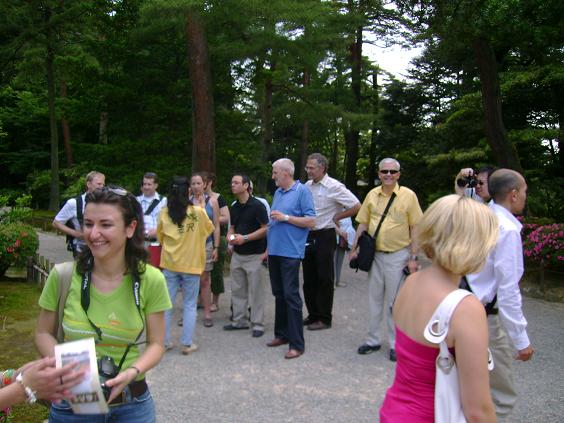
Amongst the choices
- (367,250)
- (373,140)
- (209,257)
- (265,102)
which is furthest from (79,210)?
(373,140)

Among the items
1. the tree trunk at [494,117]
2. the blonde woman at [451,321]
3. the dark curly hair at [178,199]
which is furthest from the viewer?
the tree trunk at [494,117]

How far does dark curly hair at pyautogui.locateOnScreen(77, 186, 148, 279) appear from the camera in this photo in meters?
2.47

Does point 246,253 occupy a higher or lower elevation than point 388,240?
lower

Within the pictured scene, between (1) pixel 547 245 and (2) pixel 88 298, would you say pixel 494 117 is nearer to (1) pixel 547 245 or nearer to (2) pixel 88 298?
(1) pixel 547 245

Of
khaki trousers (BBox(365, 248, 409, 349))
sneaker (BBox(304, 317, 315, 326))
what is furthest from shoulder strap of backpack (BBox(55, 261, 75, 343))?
sneaker (BBox(304, 317, 315, 326))

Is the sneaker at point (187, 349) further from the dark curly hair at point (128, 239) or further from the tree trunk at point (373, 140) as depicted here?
the tree trunk at point (373, 140)

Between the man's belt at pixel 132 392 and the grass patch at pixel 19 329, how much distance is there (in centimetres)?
211

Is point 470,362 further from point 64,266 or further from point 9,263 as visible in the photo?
point 9,263

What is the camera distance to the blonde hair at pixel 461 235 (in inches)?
79.4

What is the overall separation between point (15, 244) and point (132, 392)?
301 inches

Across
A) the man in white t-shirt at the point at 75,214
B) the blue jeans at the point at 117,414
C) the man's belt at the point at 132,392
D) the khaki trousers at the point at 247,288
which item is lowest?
the khaki trousers at the point at 247,288

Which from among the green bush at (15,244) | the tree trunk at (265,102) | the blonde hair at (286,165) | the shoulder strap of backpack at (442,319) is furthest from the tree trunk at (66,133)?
the shoulder strap of backpack at (442,319)

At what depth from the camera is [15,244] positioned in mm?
9039

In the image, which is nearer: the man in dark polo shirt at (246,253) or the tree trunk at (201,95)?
the man in dark polo shirt at (246,253)
